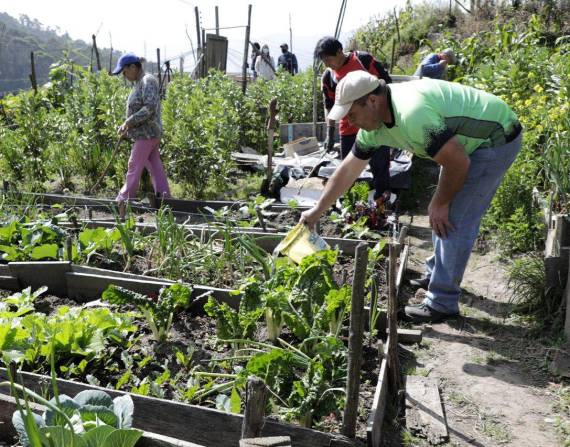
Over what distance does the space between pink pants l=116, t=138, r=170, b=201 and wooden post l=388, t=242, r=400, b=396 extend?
12.2ft

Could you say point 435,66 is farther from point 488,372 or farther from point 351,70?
point 488,372

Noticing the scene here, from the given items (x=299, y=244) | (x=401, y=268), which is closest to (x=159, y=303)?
(x=299, y=244)

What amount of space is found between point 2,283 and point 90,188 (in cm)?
341

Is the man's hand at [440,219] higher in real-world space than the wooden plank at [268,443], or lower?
higher

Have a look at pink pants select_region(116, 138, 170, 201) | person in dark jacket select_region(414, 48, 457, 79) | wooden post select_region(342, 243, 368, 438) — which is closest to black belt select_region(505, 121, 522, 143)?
wooden post select_region(342, 243, 368, 438)

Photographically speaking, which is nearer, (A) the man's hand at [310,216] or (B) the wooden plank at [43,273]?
(A) the man's hand at [310,216]

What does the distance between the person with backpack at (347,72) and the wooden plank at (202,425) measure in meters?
3.16

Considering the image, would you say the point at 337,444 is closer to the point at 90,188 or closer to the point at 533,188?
the point at 533,188

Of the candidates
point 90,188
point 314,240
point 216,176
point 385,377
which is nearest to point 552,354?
point 385,377

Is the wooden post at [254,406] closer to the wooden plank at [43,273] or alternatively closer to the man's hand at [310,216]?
the man's hand at [310,216]

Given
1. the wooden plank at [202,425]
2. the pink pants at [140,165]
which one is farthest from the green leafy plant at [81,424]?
the pink pants at [140,165]

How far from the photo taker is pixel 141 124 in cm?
612

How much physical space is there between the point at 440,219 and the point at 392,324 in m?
0.96

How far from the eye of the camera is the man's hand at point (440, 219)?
11.6ft
